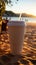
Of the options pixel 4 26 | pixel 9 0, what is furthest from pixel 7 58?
pixel 4 26


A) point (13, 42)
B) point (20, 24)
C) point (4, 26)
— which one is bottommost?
point (4, 26)

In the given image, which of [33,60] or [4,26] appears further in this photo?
[4,26]

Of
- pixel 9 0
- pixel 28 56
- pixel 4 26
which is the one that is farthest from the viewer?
pixel 4 26

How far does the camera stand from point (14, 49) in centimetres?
457

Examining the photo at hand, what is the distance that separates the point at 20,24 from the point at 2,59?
92cm

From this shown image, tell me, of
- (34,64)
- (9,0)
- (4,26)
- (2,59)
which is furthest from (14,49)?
(4,26)

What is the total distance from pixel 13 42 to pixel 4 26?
5.12 m

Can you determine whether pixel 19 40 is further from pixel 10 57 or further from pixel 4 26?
pixel 4 26

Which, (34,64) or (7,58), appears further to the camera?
(7,58)

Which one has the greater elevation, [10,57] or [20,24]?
[20,24]

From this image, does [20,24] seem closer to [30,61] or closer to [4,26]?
[30,61]

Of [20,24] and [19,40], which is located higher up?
[20,24]

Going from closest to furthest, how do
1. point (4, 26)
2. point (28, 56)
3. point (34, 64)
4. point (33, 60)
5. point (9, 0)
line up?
point (34, 64) → point (33, 60) → point (28, 56) → point (9, 0) → point (4, 26)

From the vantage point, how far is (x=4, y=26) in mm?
9562
